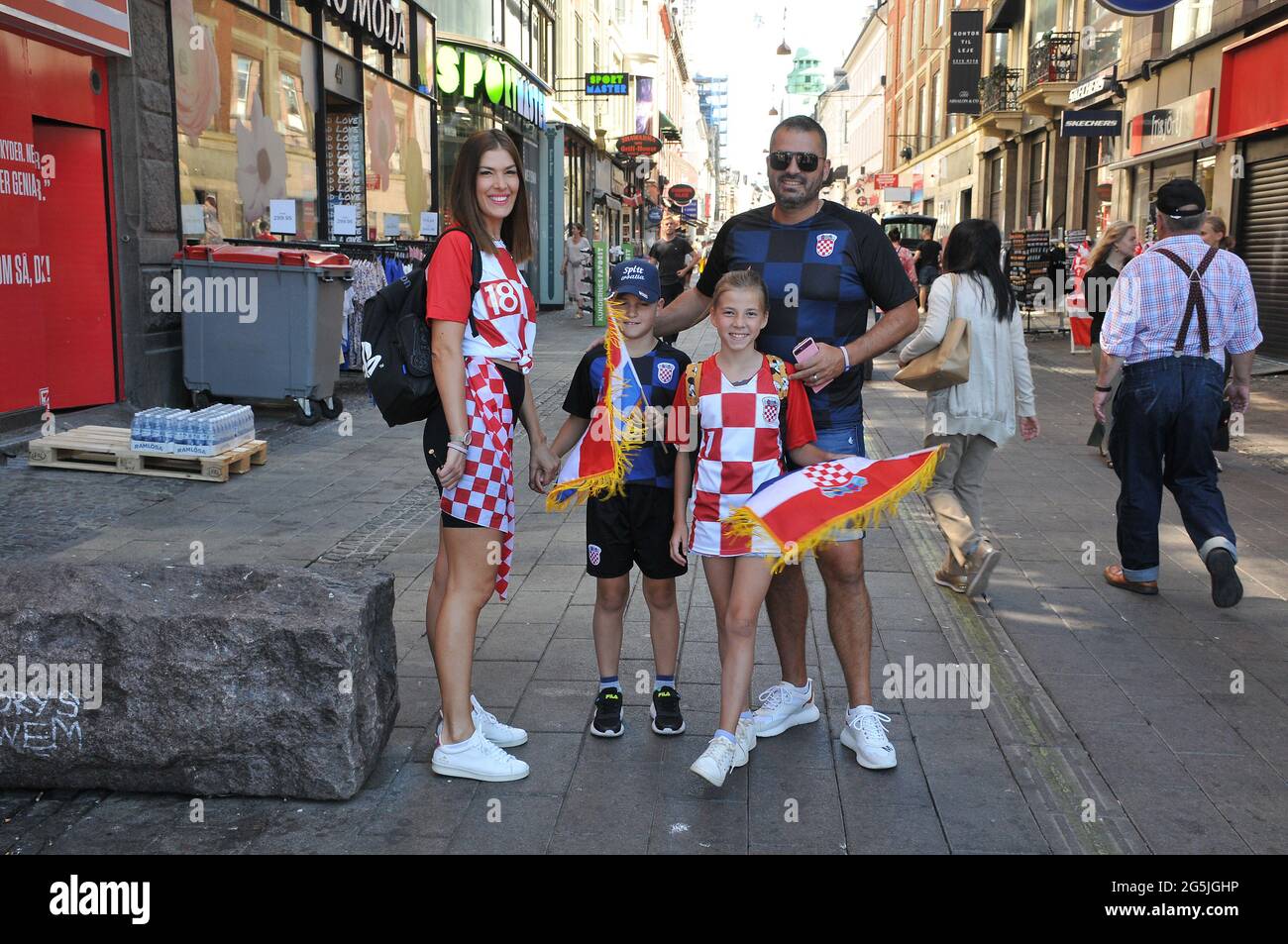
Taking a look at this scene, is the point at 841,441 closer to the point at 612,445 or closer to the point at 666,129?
the point at 612,445

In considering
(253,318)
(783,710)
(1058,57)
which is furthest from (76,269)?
(1058,57)

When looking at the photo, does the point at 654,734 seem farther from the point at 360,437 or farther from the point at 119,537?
the point at 360,437

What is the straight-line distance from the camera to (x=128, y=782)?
364 cm

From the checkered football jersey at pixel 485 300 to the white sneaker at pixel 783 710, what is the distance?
1424 millimetres

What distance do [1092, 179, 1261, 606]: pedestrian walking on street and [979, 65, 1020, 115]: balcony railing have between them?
2960 centimetres

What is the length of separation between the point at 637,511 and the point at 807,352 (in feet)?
2.55

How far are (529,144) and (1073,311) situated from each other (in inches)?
622

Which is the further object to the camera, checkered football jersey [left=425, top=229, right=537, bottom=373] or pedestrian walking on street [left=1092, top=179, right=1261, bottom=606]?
pedestrian walking on street [left=1092, top=179, right=1261, bottom=606]

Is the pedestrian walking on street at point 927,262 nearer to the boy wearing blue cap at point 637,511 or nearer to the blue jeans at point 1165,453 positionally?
the blue jeans at point 1165,453

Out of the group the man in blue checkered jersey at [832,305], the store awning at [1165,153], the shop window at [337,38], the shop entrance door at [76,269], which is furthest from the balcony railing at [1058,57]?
the man in blue checkered jersey at [832,305]

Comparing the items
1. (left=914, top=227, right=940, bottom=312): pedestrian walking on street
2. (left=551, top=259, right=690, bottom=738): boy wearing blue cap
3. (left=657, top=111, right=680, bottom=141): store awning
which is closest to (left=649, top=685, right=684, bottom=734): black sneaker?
(left=551, top=259, right=690, bottom=738): boy wearing blue cap

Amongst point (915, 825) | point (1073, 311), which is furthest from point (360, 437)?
point (1073, 311)

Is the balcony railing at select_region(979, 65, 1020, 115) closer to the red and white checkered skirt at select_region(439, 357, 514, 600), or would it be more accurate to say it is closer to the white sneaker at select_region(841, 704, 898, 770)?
the white sneaker at select_region(841, 704, 898, 770)

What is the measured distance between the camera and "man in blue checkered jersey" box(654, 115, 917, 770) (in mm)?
3850
